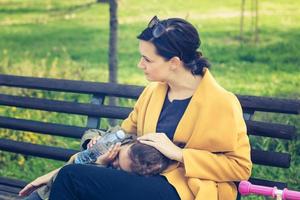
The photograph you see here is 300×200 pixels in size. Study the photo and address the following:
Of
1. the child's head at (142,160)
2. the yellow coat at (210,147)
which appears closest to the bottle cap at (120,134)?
the child's head at (142,160)

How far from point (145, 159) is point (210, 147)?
0.32m

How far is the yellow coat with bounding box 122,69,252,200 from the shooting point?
2957 mm

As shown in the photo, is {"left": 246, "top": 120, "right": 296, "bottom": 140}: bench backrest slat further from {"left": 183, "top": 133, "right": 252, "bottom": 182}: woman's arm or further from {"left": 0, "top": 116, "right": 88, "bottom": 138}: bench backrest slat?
{"left": 0, "top": 116, "right": 88, "bottom": 138}: bench backrest slat

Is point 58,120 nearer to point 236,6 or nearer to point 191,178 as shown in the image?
point 191,178

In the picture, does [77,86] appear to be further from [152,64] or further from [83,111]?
[152,64]

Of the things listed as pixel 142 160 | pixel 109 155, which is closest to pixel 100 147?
pixel 109 155

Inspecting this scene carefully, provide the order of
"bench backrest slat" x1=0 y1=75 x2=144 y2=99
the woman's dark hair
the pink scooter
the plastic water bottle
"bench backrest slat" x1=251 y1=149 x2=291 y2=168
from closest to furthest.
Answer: the pink scooter → the woman's dark hair → the plastic water bottle → "bench backrest slat" x1=251 y1=149 x2=291 y2=168 → "bench backrest slat" x1=0 y1=75 x2=144 y2=99

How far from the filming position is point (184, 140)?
3092 millimetres

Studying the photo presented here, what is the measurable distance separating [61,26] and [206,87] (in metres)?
8.23

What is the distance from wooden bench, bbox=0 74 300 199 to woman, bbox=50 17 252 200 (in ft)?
1.08

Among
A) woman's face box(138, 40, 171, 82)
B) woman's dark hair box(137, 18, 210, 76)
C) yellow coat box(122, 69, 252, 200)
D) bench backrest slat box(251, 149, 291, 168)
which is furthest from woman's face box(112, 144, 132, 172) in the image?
bench backrest slat box(251, 149, 291, 168)

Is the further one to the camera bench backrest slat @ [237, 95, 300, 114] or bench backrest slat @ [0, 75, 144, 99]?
bench backrest slat @ [0, 75, 144, 99]

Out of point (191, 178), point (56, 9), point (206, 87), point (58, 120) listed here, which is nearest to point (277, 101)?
point (206, 87)

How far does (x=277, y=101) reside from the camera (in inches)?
131
